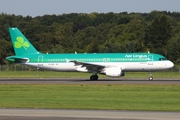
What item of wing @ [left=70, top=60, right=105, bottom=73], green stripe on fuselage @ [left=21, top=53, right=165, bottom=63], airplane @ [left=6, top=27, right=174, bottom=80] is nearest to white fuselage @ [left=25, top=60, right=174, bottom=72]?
airplane @ [left=6, top=27, right=174, bottom=80]

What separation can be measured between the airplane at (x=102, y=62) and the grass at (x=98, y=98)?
13.8m

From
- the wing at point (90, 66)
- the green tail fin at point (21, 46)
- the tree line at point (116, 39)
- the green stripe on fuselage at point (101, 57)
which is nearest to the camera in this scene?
the wing at point (90, 66)

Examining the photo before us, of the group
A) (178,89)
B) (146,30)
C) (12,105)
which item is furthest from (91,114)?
(146,30)

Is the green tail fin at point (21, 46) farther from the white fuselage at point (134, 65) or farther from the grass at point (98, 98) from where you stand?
the grass at point (98, 98)

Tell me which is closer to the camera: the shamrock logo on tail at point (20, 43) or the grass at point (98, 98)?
the grass at point (98, 98)

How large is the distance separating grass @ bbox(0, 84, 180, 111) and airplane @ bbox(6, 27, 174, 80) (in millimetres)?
13802

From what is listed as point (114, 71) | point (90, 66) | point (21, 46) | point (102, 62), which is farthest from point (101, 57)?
point (21, 46)

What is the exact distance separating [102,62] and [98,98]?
889 inches

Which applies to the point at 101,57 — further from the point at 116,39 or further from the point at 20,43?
the point at 116,39

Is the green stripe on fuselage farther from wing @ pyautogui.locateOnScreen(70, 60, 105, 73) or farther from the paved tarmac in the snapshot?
the paved tarmac

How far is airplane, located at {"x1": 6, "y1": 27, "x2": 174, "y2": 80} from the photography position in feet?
181

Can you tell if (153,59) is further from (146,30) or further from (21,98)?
(146,30)

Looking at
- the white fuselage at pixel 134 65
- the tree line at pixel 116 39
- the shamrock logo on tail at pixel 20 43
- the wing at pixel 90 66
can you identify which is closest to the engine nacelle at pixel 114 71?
the white fuselage at pixel 134 65

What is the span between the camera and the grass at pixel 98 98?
28.3m
